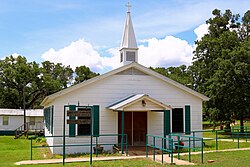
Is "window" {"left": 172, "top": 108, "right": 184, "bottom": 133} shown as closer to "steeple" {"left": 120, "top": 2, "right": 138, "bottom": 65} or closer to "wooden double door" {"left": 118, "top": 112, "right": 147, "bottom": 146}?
"wooden double door" {"left": 118, "top": 112, "right": 147, "bottom": 146}

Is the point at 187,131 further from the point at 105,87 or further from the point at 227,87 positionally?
the point at 227,87

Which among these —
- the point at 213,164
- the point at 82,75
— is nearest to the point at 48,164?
the point at 213,164

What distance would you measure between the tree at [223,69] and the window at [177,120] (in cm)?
1089

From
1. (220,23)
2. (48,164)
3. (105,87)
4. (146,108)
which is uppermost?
(220,23)

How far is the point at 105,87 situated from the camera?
18.1 metres

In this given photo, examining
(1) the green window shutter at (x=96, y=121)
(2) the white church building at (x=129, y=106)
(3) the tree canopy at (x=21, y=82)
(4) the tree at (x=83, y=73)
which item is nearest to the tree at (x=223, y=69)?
(2) the white church building at (x=129, y=106)

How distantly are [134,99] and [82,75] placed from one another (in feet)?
150

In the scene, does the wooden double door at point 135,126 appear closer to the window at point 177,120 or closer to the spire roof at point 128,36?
the window at point 177,120

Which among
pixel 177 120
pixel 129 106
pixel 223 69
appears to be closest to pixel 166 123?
pixel 177 120

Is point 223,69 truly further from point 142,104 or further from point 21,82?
point 21,82

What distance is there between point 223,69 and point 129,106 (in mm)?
15271

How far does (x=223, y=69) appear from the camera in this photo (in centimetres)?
2897

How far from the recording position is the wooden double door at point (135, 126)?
1822 cm

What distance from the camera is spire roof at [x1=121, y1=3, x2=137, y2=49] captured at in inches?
800
